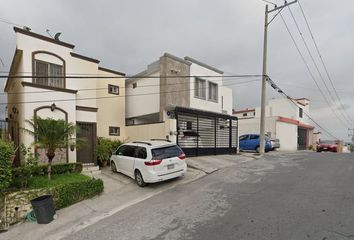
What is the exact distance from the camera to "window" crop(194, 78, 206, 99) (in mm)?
18438

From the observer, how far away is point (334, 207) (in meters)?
6.55

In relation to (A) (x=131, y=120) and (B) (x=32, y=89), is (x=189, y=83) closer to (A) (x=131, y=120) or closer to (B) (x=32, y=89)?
(A) (x=131, y=120)

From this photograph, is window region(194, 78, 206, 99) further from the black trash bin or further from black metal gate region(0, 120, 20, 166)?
the black trash bin

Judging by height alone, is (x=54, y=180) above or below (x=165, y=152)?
below

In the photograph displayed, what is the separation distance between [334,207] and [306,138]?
31368 millimetres

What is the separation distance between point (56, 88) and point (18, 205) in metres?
5.98

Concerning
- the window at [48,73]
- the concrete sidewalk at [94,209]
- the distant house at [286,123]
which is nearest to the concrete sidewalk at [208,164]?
the concrete sidewalk at [94,209]

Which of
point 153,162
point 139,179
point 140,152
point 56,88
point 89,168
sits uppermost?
point 56,88

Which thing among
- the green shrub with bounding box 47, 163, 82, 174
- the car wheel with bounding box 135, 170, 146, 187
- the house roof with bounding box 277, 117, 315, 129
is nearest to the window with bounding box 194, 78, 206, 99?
the car wheel with bounding box 135, 170, 146, 187

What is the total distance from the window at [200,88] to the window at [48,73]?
9.17 metres

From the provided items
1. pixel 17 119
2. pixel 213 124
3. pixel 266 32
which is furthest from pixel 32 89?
pixel 266 32

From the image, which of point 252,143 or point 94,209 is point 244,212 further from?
point 252,143

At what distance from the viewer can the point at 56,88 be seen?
12008 mm

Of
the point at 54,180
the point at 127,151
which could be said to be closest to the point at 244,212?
the point at 127,151
